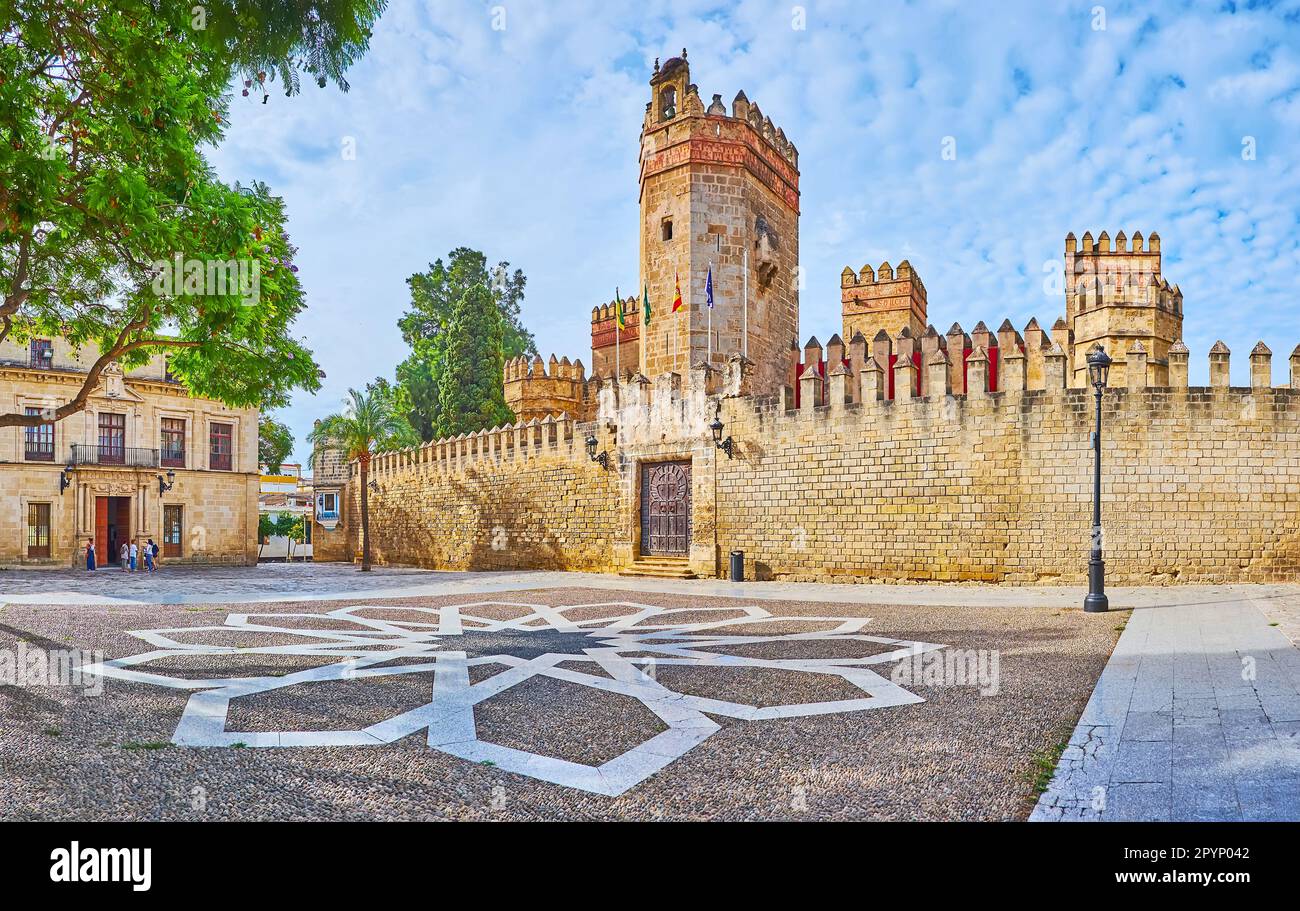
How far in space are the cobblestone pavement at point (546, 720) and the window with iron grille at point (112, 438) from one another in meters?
25.4

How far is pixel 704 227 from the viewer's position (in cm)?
2244

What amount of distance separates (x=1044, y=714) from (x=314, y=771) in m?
4.83

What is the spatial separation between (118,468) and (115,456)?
960 mm

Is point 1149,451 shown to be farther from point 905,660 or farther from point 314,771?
point 314,771

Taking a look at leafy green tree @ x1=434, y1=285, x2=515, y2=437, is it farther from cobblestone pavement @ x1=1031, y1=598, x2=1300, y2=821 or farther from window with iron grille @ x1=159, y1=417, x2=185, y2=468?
cobblestone pavement @ x1=1031, y1=598, x2=1300, y2=821

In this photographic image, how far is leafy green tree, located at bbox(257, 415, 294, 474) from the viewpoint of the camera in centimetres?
4553

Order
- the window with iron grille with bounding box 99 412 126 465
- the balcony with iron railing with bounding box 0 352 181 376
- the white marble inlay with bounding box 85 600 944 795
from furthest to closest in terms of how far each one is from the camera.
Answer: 1. the window with iron grille with bounding box 99 412 126 465
2. the balcony with iron railing with bounding box 0 352 181 376
3. the white marble inlay with bounding box 85 600 944 795

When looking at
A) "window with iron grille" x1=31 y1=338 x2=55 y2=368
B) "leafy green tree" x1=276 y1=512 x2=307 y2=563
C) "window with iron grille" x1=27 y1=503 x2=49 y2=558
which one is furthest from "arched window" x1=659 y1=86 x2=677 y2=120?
"leafy green tree" x1=276 y1=512 x2=307 y2=563

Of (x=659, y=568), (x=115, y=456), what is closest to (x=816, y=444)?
(x=659, y=568)

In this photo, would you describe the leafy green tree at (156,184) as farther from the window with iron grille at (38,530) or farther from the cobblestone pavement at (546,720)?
the window with iron grille at (38,530)

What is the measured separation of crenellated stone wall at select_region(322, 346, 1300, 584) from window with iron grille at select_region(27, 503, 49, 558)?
22.1m

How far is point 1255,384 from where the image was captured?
1423 centimetres

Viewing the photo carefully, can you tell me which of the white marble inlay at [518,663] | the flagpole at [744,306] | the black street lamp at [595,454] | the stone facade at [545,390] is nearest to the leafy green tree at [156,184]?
the white marble inlay at [518,663]

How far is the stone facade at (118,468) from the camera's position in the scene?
96.8ft
